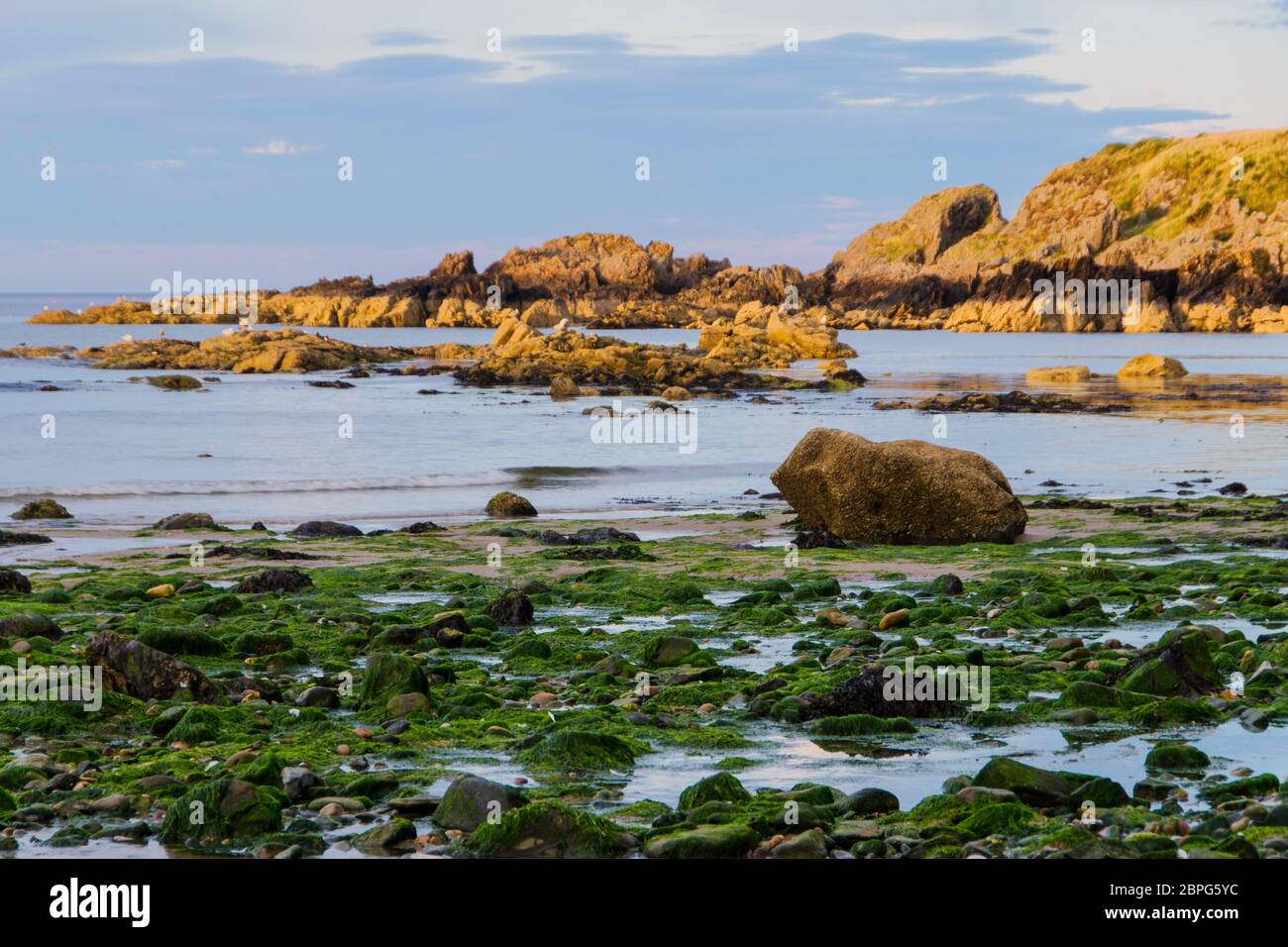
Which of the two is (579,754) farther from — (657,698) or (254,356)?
(254,356)

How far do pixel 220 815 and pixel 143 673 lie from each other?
3.01 meters

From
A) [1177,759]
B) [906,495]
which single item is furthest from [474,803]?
[906,495]

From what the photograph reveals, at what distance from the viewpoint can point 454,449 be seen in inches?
1497

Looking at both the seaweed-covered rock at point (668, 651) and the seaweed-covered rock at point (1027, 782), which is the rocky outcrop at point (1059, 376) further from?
the seaweed-covered rock at point (1027, 782)

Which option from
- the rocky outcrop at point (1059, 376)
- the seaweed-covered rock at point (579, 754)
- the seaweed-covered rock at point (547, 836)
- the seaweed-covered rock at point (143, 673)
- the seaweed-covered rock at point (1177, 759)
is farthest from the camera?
the rocky outcrop at point (1059, 376)

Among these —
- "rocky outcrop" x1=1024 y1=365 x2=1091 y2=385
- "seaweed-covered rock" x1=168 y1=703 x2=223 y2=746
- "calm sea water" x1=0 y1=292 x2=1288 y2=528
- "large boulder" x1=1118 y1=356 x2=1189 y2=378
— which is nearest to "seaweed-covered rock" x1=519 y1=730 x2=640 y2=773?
"seaweed-covered rock" x1=168 y1=703 x2=223 y2=746

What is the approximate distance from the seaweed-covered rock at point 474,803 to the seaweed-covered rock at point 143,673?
2987 mm

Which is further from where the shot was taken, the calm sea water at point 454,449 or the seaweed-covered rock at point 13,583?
the calm sea water at point 454,449

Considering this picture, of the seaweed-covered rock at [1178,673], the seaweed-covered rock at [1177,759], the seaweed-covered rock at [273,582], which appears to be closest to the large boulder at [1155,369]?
the seaweed-covered rock at [273,582]

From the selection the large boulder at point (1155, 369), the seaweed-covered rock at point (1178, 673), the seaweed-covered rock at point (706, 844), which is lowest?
the seaweed-covered rock at point (706, 844)

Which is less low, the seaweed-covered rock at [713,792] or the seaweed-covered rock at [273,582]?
the seaweed-covered rock at [713,792]

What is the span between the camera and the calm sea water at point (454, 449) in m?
26.5

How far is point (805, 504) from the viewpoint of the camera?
17781 mm

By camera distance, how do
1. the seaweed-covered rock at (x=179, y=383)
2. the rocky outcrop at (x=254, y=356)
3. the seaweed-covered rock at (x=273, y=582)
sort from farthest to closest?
the rocky outcrop at (x=254, y=356)
the seaweed-covered rock at (x=179, y=383)
the seaweed-covered rock at (x=273, y=582)
